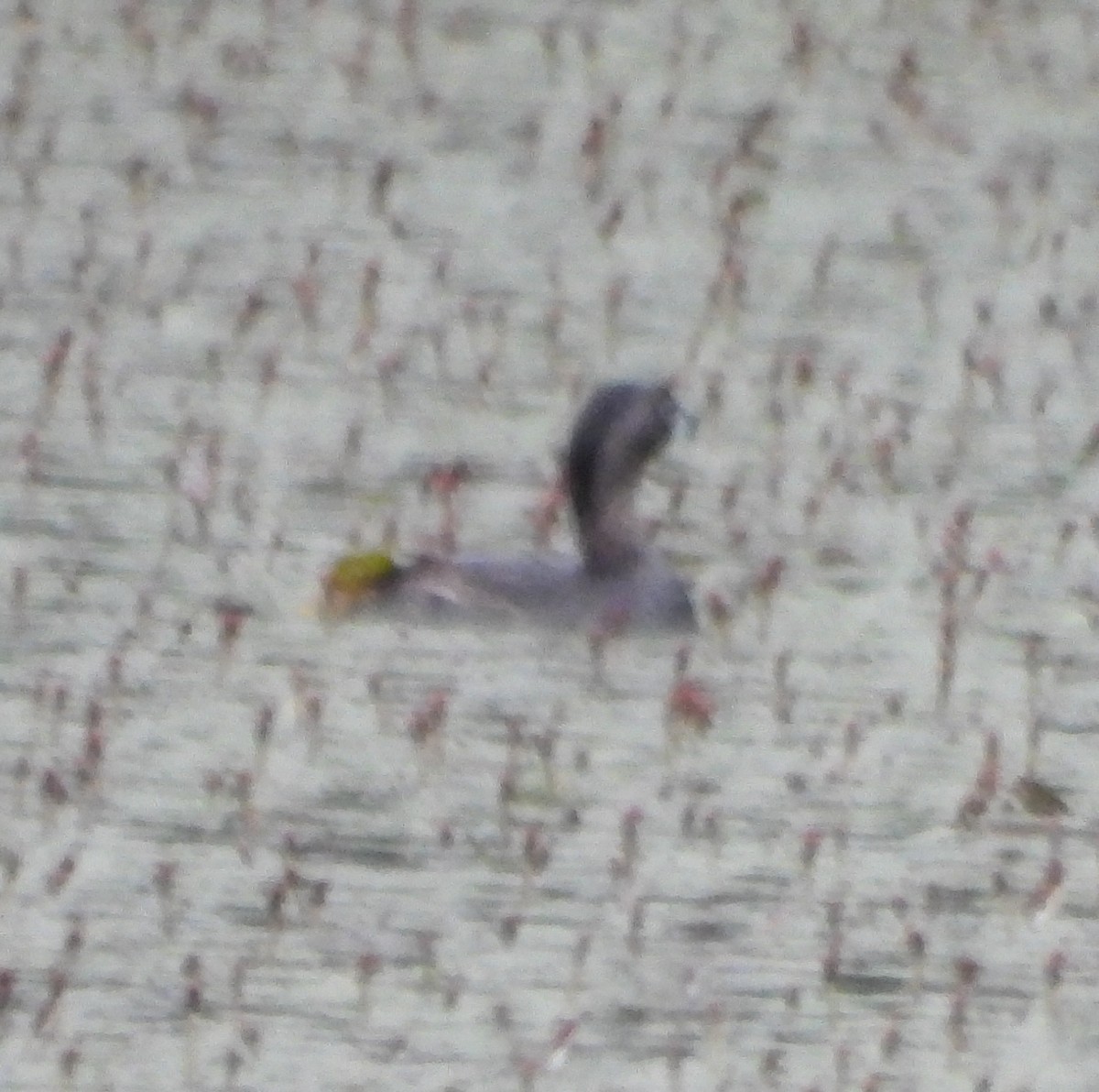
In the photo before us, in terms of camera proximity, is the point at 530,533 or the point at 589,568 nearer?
the point at 589,568

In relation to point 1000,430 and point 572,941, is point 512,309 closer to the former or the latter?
point 1000,430

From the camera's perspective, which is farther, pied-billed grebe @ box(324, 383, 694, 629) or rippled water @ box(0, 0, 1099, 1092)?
pied-billed grebe @ box(324, 383, 694, 629)

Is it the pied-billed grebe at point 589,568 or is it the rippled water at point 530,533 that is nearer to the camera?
the rippled water at point 530,533

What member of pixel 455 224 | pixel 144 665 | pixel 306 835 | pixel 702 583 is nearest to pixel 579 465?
pixel 702 583
